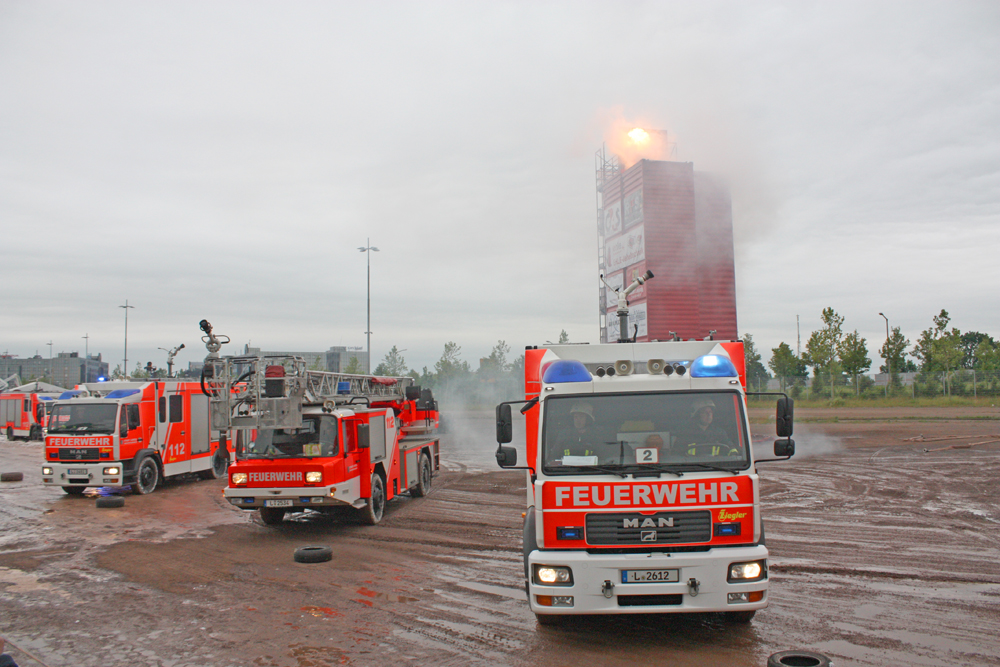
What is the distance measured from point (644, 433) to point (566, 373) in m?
0.88

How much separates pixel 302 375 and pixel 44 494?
11.0m

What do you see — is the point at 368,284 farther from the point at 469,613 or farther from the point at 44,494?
the point at 469,613

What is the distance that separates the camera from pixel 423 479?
49.5 feet

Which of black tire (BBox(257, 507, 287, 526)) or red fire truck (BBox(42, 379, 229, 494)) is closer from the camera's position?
black tire (BBox(257, 507, 287, 526))

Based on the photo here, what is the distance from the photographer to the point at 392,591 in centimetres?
769

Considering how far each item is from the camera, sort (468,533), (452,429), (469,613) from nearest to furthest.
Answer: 1. (469,613)
2. (468,533)
3. (452,429)

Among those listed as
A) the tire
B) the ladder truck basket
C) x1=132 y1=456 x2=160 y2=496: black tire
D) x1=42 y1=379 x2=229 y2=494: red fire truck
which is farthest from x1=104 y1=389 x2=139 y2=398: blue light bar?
the ladder truck basket

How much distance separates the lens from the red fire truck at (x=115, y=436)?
612 inches

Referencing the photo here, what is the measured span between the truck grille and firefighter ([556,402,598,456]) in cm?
63

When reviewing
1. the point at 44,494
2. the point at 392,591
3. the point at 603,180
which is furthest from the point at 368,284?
the point at 392,591

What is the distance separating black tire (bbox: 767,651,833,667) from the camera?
199 inches

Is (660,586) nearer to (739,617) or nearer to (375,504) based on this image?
(739,617)

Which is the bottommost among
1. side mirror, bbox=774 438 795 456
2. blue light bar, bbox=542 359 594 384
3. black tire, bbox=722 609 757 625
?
black tire, bbox=722 609 757 625

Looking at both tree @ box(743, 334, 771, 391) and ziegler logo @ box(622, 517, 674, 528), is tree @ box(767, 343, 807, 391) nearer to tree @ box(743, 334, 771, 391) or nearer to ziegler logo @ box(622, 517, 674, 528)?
tree @ box(743, 334, 771, 391)
